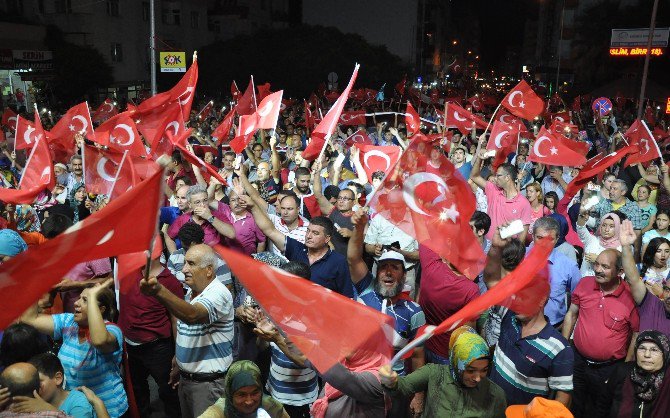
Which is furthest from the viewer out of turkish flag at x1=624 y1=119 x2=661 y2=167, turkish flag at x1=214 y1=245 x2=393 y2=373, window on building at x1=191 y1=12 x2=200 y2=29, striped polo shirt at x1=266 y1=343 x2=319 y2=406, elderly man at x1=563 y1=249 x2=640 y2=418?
window on building at x1=191 y1=12 x2=200 y2=29

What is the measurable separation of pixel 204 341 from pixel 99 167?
357 centimetres

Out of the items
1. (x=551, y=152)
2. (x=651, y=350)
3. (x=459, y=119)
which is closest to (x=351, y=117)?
(x=459, y=119)

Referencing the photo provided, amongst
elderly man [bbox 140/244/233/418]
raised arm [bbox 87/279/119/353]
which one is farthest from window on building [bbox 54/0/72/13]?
raised arm [bbox 87/279/119/353]

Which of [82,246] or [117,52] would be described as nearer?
[82,246]

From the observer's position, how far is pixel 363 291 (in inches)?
194

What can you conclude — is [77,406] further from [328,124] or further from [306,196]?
[328,124]

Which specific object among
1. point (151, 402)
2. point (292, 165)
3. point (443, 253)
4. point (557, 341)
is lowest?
point (151, 402)

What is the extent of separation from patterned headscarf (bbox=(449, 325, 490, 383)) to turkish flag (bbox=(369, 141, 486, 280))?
0.96 m

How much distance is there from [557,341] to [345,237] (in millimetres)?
2764

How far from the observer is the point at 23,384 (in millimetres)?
3326

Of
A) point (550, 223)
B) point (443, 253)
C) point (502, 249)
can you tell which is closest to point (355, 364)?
point (443, 253)

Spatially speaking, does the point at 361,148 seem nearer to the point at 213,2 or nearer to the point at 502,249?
the point at 502,249

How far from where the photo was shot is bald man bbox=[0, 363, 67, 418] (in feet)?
10.7

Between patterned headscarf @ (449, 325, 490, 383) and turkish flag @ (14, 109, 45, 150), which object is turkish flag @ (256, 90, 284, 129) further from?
patterned headscarf @ (449, 325, 490, 383)
